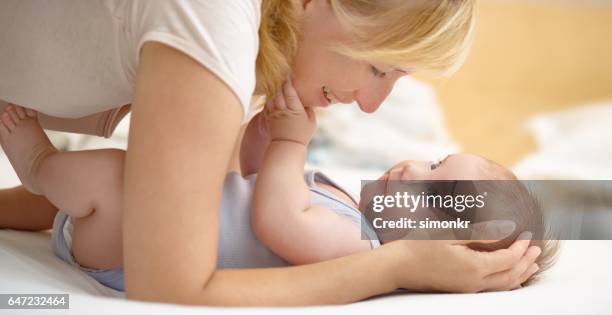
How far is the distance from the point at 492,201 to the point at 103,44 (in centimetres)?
62

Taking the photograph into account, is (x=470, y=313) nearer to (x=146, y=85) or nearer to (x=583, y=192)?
(x=146, y=85)

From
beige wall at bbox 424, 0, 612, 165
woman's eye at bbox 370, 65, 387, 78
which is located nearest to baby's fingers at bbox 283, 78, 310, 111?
woman's eye at bbox 370, 65, 387, 78

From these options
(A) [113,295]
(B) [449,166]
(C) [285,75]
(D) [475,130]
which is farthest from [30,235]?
(D) [475,130]

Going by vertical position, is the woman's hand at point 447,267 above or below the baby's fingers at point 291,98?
below

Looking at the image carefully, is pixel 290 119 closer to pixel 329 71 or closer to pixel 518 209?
pixel 329 71

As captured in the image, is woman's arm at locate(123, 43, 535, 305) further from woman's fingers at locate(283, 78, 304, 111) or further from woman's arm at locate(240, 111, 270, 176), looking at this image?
woman's arm at locate(240, 111, 270, 176)

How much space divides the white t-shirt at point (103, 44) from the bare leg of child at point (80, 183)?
0.06m

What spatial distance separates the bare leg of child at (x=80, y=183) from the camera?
972 mm

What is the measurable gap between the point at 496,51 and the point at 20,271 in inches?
103

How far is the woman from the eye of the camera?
780 mm

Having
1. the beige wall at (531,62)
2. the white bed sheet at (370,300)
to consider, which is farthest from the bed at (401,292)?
the beige wall at (531,62)

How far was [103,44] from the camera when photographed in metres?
0.94

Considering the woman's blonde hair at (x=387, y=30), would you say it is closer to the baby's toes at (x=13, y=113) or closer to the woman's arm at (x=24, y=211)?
the baby's toes at (x=13, y=113)

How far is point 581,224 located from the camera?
4.88 ft
